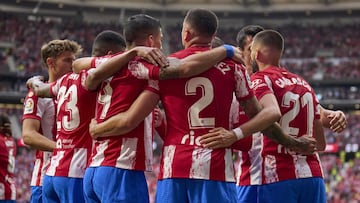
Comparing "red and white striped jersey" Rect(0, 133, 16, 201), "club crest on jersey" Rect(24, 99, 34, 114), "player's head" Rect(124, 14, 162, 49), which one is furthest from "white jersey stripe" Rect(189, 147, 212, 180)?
"red and white striped jersey" Rect(0, 133, 16, 201)

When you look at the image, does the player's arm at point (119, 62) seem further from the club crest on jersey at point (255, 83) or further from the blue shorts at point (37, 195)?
the blue shorts at point (37, 195)

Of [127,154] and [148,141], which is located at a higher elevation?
[148,141]

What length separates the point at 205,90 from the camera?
4.72 metres

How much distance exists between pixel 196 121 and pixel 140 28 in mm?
904

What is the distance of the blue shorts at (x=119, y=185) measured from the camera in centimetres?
478

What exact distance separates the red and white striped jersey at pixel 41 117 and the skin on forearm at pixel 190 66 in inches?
93.2

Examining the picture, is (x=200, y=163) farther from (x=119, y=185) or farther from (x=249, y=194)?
(x=249, y=194)

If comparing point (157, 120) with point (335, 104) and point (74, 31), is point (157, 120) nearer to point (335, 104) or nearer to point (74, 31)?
point (335, 104)

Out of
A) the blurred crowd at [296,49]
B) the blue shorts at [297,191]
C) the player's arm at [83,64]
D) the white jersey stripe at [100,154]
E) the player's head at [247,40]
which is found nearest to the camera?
the white jersey stripe at [100,154]

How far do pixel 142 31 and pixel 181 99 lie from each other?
0.68 meters

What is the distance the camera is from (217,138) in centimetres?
462

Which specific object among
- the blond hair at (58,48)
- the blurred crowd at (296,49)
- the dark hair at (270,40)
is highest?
the blurred crowd at (296,49)

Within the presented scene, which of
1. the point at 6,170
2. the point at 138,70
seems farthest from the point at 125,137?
the point at 6,170

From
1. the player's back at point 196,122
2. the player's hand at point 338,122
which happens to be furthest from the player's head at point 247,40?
the player's back at point 196,122
